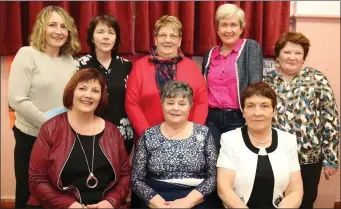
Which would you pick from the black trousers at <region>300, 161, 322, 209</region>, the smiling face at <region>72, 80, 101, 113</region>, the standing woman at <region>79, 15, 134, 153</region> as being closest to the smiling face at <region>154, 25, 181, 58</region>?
the standing woman at <region>79, 15, 134, 153</region>

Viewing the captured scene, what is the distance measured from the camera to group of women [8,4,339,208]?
2229mm

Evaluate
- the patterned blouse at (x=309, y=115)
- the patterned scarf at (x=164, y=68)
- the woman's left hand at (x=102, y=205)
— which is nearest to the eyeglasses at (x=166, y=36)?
the patterned scarf at (x=164, y=68)

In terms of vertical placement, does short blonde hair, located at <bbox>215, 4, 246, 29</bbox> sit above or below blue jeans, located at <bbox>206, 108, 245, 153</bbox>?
above

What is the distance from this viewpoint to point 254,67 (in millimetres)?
2664

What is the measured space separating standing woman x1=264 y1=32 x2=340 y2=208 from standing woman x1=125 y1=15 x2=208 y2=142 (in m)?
0.50

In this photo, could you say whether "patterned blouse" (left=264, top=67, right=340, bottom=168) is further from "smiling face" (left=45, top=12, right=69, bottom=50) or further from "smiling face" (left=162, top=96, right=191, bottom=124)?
"smiling face" (left=45, top=12, right=69, bottom=50)

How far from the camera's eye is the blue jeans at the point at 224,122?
2672mm

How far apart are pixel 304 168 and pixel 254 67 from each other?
0.74 meters

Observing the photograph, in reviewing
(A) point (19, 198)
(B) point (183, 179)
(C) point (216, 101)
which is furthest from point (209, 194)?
(A) point (19, 198)

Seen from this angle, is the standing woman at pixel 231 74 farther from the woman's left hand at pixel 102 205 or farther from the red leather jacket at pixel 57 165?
the woman's left hand at pixel 102 205

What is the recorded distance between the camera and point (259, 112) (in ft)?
7.27

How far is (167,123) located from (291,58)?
2.99 feet

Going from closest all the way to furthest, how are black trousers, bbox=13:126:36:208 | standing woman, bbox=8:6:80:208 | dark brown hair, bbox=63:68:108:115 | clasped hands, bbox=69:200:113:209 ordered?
1. clasped hands, bbox=69:200:113:209
2. dark brown hair, bbox=63:68:108:115
3. standing woman, bbox=8:6:80:208
4. black trousers, bbox=13:126:36:208

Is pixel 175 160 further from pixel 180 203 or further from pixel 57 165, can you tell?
pixel 57 165
